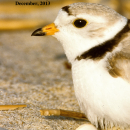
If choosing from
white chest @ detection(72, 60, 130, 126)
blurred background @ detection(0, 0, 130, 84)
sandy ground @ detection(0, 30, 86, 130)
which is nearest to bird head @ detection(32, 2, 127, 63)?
white chest @ detection(72, 60, 130, 126)

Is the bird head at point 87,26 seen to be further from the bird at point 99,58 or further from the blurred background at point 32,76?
the blurred background at point 32,76

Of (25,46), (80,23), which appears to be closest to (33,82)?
(80,23)

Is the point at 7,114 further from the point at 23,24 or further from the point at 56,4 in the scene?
the point at 56,4

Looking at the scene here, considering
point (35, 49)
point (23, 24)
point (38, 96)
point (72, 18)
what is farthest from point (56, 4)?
point (72, 18)

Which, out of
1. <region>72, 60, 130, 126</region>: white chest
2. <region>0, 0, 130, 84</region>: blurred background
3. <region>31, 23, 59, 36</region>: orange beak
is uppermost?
<region>31, 23, 59, 36</region>: orange beak

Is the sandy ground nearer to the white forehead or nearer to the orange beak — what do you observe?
the orange beak

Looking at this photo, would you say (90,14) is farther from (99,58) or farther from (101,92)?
(101,92)

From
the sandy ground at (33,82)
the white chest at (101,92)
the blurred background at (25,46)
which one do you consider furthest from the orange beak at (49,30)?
the blurred background at (25,46)
